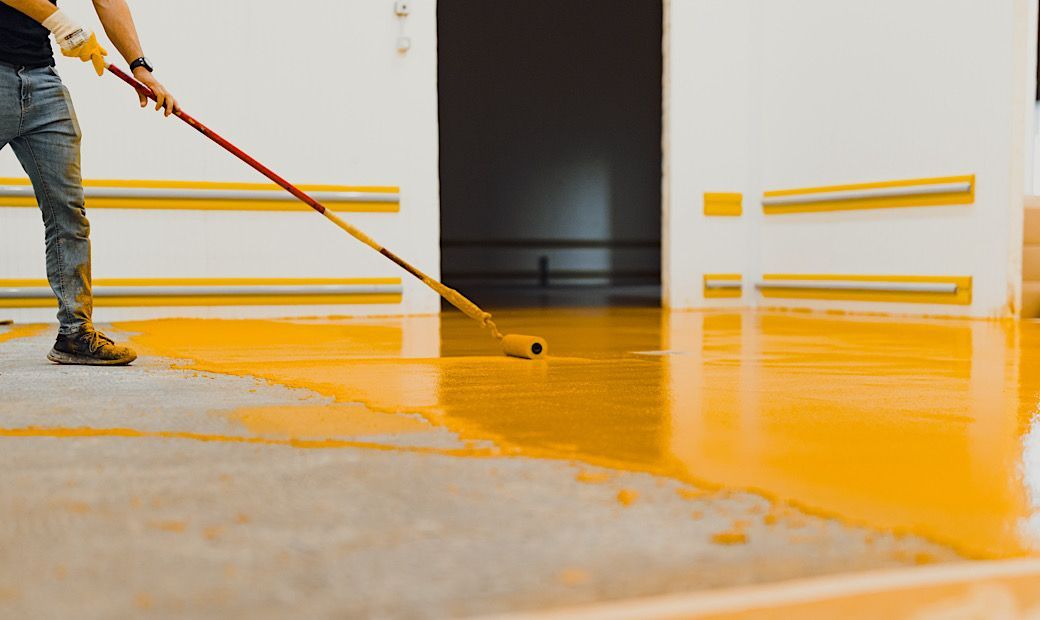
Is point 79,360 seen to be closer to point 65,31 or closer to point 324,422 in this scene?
point 65,31

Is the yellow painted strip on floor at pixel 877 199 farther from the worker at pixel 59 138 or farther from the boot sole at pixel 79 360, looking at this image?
the boot sole at pixel 79 360

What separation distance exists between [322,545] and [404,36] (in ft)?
11.8

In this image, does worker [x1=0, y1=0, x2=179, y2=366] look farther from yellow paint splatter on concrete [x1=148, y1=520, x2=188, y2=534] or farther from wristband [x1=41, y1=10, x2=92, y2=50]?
yellow paint splatter on concrete [x1=148, y1=520, x2=188, y2=534]

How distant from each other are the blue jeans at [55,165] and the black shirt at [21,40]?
0.07 feet

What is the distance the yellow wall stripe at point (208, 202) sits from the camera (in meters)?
3.72

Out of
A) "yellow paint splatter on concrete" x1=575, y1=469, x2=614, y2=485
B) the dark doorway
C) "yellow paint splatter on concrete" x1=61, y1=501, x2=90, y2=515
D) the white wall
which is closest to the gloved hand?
"yellow paint splatter on concrete" x1=61, y1=501, x2=90, y2=515

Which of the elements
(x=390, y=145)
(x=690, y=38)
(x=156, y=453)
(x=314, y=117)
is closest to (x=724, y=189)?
(x=690, y=38)

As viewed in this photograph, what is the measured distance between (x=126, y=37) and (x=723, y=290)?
10.3ft

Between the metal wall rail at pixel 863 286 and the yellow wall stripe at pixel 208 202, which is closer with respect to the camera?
the yellow wall stripe at pixel 208 202

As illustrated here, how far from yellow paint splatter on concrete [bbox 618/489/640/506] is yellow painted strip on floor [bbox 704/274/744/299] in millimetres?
3789

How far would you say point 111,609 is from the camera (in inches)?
24.6

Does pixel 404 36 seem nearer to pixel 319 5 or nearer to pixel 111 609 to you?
pixel 319 5

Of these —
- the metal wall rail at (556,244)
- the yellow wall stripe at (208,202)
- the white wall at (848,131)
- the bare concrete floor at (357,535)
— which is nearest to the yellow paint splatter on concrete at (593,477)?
the bare concrete floor at (357,535)

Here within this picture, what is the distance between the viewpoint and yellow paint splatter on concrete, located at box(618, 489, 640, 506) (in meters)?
0.91
